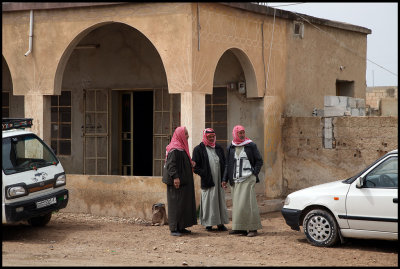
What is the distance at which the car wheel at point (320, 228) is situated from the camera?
337 inches

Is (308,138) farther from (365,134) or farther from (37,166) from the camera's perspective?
(37,166)

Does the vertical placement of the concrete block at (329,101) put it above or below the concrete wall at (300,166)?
above

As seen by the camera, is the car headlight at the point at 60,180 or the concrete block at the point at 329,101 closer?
the car headlight at the point at 60,180

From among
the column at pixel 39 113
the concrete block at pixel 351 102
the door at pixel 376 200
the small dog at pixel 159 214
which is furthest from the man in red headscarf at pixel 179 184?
the concrete block at pixel 351 102

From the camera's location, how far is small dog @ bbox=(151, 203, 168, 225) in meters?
10.7

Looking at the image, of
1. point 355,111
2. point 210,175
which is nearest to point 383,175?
point 210,175

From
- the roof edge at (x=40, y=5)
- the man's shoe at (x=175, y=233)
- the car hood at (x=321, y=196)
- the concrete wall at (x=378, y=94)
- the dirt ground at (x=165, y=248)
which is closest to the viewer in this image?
the dirt ground at (x=165, y=248)

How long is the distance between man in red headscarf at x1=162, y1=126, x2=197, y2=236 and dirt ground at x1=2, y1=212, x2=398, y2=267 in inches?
10.0

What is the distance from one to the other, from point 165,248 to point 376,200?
303 centimetres

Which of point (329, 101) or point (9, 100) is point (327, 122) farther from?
point (9, 100)

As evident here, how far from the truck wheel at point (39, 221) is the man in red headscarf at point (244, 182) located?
326 centimetres

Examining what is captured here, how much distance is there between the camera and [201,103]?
11.0 m

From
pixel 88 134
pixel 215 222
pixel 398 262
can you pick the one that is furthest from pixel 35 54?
pixel 398 262

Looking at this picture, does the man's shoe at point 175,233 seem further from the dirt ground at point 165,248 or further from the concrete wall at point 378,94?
the concrete wall at point 378,94
